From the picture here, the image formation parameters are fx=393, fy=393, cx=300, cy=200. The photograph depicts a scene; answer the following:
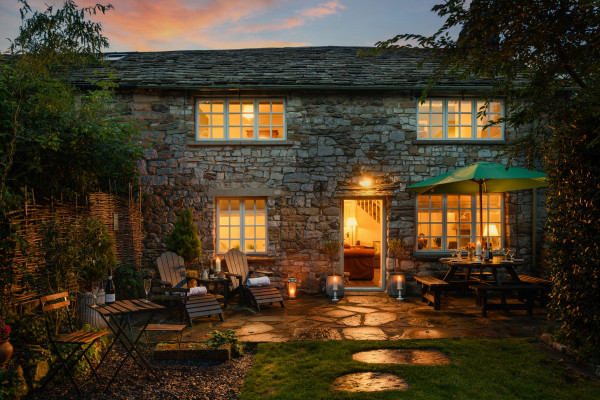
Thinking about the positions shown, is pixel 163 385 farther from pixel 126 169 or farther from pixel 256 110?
pixel 256 110

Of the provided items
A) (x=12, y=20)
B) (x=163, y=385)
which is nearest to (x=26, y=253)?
(x=163, y=385)

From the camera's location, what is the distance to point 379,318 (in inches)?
243

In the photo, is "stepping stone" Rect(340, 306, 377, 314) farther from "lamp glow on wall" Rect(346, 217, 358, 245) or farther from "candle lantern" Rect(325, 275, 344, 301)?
"lamp glow on wall" Rect(346, 217, 358, 245)

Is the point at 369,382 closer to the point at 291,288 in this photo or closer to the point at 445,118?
the point at 291,288

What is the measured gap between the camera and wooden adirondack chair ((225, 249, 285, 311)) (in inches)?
266

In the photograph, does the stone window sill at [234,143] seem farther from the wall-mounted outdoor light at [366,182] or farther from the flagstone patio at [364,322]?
the flagstone patio at [364,322]

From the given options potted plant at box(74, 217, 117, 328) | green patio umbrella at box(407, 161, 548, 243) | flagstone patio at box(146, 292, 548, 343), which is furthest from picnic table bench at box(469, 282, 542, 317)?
potted plant at box(74, 217, 117, 328)

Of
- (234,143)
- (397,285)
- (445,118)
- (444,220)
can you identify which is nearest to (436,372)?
(397,285)

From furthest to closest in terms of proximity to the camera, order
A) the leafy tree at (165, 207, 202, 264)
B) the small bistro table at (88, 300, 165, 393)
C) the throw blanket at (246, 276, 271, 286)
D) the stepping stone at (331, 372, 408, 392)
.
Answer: the leafy tree at (165, 207, 202, 264), the throw blanket at (246, 276, 271, 286), the small bistro table at (88, 300, 165, 393), the stepping stone at (331, 372, 408, 392)

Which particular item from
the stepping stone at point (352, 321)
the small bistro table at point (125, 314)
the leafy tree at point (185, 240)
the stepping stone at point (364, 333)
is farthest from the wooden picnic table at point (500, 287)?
the small bistro table at point (125, 314)

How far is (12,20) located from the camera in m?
4.30

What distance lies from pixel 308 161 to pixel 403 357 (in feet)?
15.4

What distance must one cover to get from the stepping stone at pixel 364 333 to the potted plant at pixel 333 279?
2015 millimetres

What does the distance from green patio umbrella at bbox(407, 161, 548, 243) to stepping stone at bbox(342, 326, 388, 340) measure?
8.75ft
